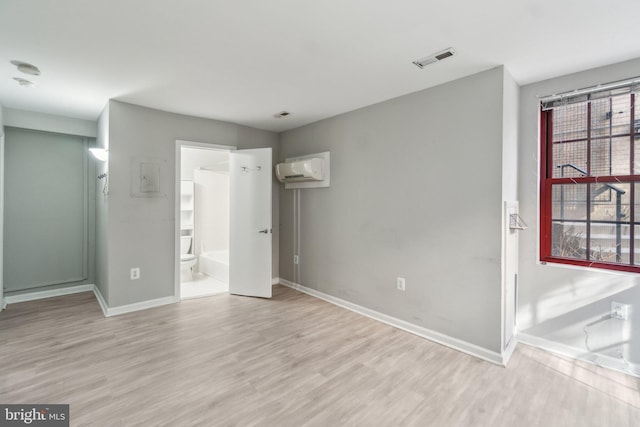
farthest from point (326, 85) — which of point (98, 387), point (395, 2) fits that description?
point (98, 387)

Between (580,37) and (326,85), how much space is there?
1.87 meters

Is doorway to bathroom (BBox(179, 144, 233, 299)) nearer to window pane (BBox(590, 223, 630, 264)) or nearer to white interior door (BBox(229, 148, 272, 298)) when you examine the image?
white interior door (BBox(229, 148, 272, 298))

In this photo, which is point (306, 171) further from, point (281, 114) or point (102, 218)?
point (102, 218)

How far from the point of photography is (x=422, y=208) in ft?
9.54

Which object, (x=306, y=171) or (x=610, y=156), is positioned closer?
(x=610, y=156)

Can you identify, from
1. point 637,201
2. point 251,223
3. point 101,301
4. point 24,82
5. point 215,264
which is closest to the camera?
point 637,201

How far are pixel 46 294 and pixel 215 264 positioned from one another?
7.13ft

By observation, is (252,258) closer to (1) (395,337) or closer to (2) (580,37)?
(1) (395,337)

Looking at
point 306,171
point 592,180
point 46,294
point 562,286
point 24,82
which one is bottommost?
point 46,294

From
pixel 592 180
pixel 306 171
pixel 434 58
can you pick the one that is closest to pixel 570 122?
pixel 592 180

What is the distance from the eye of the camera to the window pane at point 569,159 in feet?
8.34

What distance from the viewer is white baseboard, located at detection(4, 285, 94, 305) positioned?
12.5 feet

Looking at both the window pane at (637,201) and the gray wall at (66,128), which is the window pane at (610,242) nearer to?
the window pane at (637,201)
